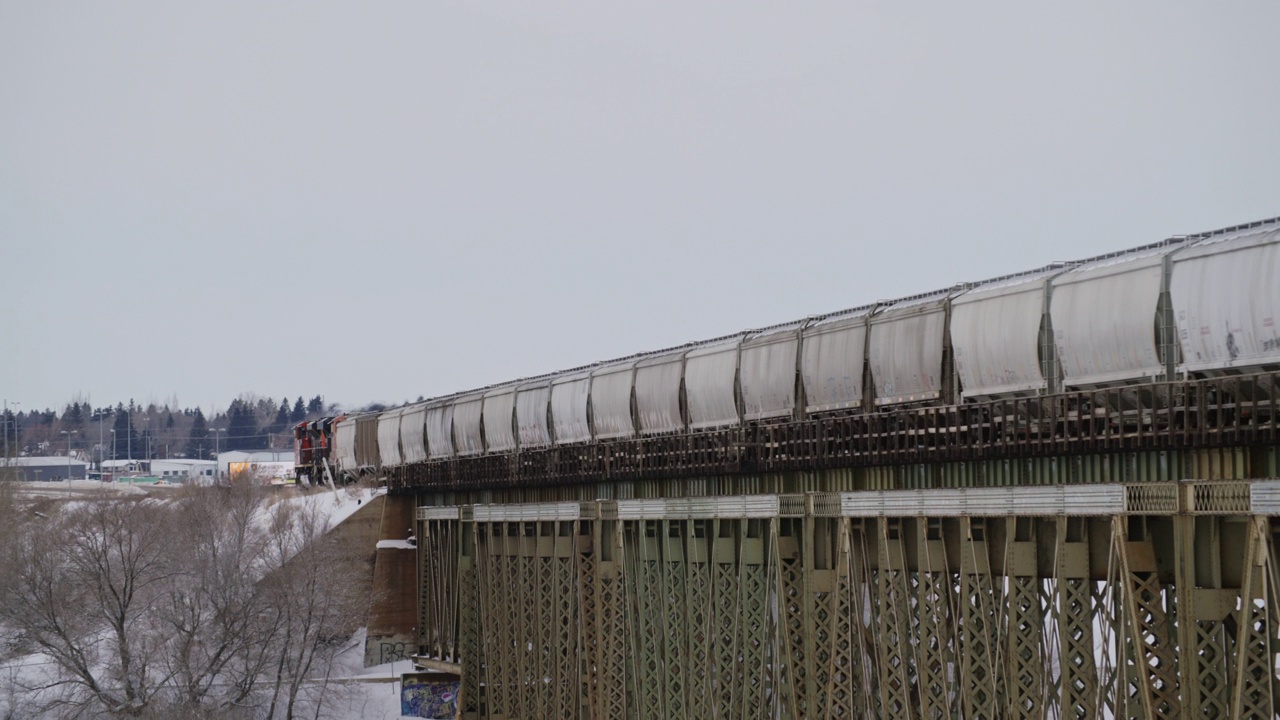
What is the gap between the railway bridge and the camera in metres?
25.7

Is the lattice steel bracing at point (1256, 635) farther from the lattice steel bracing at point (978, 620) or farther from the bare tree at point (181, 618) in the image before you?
the bare tree at point (181, 618)

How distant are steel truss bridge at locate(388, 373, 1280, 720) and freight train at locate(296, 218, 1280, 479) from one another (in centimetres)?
55

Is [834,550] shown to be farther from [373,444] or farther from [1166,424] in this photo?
[373,444]

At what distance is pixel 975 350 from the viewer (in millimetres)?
32312

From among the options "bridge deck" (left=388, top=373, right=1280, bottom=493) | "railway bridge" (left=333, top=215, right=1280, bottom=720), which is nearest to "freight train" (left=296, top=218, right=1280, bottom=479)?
"railway bridge" (left=333, top=215, right=1280, bottom=720)

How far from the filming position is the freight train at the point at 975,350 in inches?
1031

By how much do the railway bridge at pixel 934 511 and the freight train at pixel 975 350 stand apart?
0.07m

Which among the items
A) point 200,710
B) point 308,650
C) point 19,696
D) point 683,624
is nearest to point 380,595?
point 308,650

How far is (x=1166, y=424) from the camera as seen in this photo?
27.6 m

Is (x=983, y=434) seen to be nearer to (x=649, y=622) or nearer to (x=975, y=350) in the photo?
(x=975, y=350)

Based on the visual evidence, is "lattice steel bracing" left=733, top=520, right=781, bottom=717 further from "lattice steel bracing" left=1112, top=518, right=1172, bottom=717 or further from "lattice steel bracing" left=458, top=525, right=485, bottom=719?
"lattice steel bracing" left=458, top=525, right=485, bottom=719

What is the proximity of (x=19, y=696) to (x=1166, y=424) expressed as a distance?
201 feet

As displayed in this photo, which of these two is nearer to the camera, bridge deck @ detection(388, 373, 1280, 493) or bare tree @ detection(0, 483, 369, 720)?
bridge deck @ detection(388, 373, 1280, 493)

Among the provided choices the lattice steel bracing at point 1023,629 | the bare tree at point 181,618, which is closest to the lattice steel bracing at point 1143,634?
the lattice steel bracing at point 1023,629
